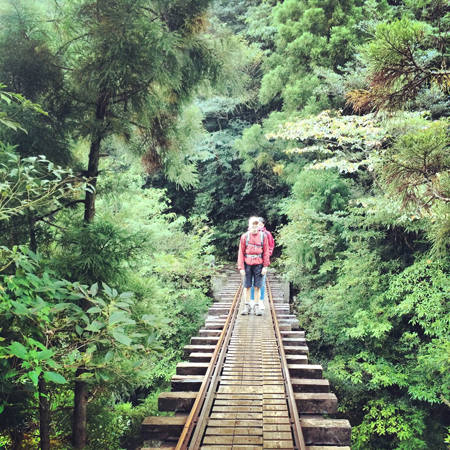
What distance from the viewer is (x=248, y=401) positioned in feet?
13.0

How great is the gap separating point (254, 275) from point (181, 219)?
534 cm

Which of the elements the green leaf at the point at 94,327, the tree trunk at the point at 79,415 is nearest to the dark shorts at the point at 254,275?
the tree trunk at the point at 79,415

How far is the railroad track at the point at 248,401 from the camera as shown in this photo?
329cm

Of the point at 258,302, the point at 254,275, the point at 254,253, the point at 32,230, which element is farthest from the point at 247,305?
the point at 32,230

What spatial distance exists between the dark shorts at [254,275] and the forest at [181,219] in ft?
6.53

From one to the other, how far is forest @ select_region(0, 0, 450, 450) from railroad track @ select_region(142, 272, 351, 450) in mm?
714

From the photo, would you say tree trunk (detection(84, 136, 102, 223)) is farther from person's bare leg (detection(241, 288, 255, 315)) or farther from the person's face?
person's bare leg (detection(241, 288, 255, 315))

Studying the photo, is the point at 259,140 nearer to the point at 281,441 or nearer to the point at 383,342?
the point at 383,342

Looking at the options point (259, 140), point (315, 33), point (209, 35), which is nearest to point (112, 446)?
point (209, 35)

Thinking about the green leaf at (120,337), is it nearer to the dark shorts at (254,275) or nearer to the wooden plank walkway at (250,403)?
the wooden plank walkway at (250,403)

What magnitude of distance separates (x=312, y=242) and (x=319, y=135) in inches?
142

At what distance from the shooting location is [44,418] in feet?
11.6

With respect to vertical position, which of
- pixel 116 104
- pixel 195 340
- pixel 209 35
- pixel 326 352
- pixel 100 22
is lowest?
pixel 326 352

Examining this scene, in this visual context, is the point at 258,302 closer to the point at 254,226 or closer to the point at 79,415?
the point at 254,226
